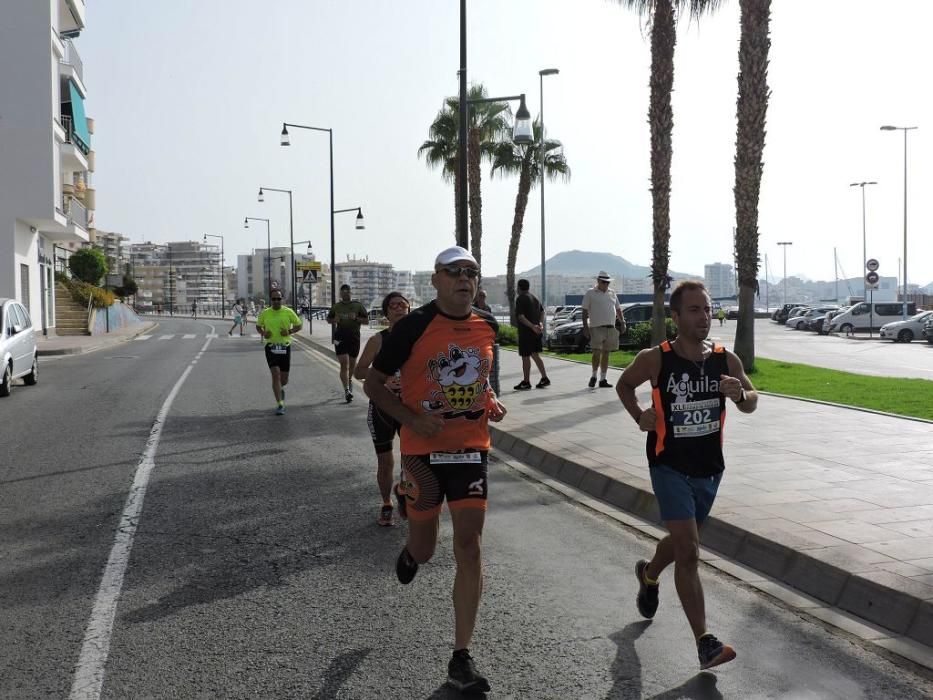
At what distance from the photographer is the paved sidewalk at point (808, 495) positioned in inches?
191

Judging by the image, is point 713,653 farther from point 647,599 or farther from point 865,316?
point 865,316

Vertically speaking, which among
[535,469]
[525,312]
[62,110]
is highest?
[62,110]

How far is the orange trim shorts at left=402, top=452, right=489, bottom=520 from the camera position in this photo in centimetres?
399

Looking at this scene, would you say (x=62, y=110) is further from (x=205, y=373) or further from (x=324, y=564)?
(x=324, y=564)

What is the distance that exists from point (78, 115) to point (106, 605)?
46175 mm

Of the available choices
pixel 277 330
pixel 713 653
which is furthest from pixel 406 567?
pixel 277 330

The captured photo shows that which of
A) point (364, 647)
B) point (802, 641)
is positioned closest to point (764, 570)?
point (802, 641)

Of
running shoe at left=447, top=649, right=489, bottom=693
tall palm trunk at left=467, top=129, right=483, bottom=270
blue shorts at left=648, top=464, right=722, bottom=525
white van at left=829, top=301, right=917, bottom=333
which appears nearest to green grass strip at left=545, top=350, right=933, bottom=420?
blue shorts at left=648, top=464, right=722, bottom=525

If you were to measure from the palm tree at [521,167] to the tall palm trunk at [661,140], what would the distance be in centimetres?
1877

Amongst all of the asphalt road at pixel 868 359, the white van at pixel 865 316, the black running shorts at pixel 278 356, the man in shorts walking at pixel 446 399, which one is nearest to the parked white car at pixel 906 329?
the white van at pixel 865 316

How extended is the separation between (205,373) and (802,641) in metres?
18.1

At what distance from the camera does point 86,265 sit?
6034 centimetres

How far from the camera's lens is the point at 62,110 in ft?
143

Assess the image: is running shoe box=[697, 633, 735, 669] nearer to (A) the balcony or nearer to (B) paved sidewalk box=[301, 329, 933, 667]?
(B) paved sidewalk box=[301, 329, 933, 667]
